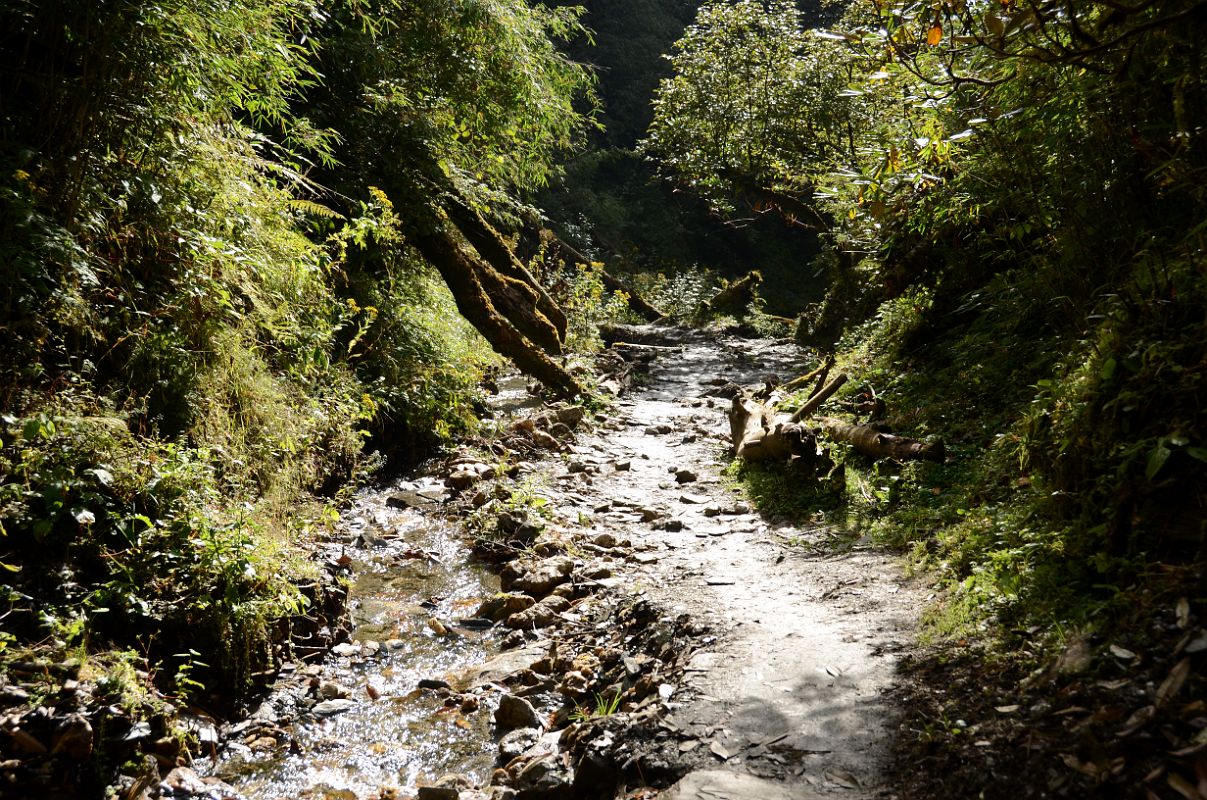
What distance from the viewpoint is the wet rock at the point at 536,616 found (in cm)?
443

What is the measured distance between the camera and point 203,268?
448cm

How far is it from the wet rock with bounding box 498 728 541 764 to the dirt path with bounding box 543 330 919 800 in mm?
803

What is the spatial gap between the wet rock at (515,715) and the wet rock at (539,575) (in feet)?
4.43

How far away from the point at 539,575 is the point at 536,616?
467mm

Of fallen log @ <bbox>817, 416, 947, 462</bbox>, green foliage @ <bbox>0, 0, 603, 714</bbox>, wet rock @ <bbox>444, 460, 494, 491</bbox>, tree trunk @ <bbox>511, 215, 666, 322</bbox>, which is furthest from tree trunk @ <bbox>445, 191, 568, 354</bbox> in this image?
tree trunk @ <bbox>511, 215, 666, 322</bbox>

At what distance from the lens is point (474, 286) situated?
27.2 feet

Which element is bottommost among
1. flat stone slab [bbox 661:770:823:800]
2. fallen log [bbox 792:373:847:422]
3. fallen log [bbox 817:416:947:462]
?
flat stone slab [bbox 661:770:823:800]

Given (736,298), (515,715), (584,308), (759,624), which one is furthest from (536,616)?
(736,298)

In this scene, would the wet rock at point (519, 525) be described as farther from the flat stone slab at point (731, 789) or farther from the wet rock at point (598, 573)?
the flat stone slab at point (731, 789)

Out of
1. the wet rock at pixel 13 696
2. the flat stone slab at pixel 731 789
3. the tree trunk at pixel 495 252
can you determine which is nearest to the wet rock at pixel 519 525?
the flat stone slab at pixel 731 789

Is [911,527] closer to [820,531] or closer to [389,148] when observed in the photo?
[820,531]

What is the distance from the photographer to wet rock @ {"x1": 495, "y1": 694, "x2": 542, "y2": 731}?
341 centimetres

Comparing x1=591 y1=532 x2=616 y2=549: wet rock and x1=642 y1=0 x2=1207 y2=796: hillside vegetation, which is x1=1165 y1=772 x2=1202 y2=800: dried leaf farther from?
x1=591 y1=532 x2=616 y2=549: wet rock

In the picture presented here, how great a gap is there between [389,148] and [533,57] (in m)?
2.69
